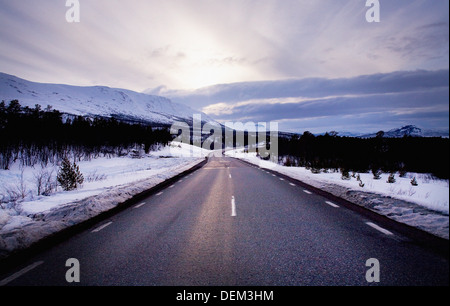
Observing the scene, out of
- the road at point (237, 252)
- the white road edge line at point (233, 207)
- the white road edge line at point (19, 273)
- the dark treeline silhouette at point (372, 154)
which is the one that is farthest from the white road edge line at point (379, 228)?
the dark treeline silhouette at point (372, 154)

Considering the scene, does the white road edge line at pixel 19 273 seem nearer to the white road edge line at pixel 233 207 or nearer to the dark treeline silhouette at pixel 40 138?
the white road edge line at pixel 233 207

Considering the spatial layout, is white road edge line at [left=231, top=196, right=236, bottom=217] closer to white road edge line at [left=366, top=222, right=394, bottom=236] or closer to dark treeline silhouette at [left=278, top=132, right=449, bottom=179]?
white road edge line at [left=366, top=222, right=394, bottom=236]

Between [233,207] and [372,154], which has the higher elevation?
[372,154]

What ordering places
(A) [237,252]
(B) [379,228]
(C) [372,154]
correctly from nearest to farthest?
(A) [237,252], (B) [379,228], (C) [372,154]

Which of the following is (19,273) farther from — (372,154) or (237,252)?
(372,154)

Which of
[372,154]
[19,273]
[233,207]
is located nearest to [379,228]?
[233,207]

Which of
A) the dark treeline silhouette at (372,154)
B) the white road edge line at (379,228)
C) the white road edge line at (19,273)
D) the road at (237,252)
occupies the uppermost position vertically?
the dark treeline silhouette at (372,154)

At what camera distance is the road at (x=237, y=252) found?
2961 millimetres

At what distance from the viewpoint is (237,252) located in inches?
149

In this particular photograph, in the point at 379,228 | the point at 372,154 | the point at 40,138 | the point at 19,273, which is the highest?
the point at 40,138

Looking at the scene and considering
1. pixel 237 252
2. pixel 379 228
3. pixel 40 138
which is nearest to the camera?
pixel 237 252
